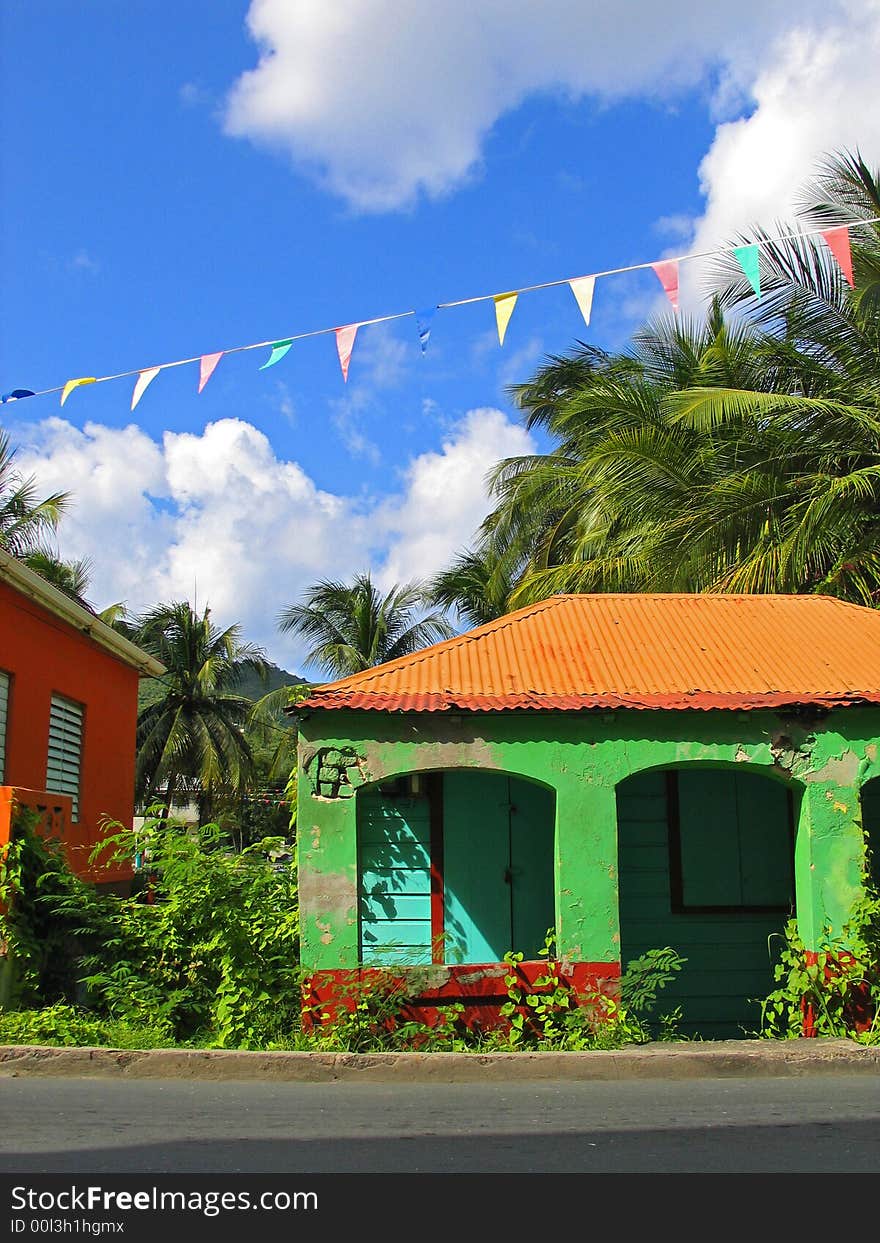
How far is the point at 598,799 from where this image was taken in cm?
816

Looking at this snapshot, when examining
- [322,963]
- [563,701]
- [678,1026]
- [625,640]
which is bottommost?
[678,1026]

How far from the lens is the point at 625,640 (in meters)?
9.91

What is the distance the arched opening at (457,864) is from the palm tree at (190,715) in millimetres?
22619

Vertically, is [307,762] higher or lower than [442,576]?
lower

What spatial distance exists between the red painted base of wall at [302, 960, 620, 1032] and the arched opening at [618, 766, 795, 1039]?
173cm

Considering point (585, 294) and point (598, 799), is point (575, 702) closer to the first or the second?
point (598, 799)

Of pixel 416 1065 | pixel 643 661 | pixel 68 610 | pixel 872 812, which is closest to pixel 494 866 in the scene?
pixel 643 661

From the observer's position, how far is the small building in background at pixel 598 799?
807 centimetres

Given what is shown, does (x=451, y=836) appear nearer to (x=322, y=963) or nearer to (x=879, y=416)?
(x=322, y=963)

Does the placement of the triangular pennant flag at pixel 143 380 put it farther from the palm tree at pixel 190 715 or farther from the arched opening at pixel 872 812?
the palm tree at pixel 190 715

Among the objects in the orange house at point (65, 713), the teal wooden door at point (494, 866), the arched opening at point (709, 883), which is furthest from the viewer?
the orange house at point (65, 713)

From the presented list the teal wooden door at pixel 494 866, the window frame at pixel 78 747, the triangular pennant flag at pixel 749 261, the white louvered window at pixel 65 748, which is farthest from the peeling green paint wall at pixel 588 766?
the white louvered window at pixel 65 748

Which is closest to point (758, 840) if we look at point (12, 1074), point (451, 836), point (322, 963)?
point (451, 836)

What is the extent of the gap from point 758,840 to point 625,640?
2130 millimetres
